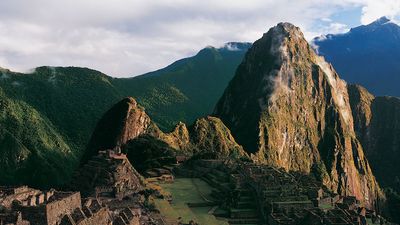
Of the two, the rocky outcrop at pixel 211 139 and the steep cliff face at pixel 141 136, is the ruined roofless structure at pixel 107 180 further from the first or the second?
the rocky outcrop at pixel 211 139

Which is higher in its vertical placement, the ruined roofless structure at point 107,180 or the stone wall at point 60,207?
the stone wall at point 60,207

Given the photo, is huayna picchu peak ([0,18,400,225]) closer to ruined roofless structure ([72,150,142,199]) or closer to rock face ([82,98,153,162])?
ruined roofless structure ([72,150,142,199])

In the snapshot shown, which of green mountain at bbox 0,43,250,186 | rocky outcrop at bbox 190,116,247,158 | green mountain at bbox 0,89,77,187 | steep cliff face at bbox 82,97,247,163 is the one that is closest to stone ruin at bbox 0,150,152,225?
steep cliff face at bbox 82,97,247,163

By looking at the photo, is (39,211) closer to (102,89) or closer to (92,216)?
(92,216)

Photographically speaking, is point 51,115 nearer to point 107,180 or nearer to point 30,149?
point 30,149

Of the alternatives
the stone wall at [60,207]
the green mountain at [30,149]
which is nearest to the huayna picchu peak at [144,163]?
the stone wall at [60,207]

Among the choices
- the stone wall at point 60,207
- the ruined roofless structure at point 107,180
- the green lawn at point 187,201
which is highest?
the stone wall at point 60,207

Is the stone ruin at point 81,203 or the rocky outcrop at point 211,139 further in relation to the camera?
the rocky outcrop at point 211,139

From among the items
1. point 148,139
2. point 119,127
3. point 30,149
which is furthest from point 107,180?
point 30,149
